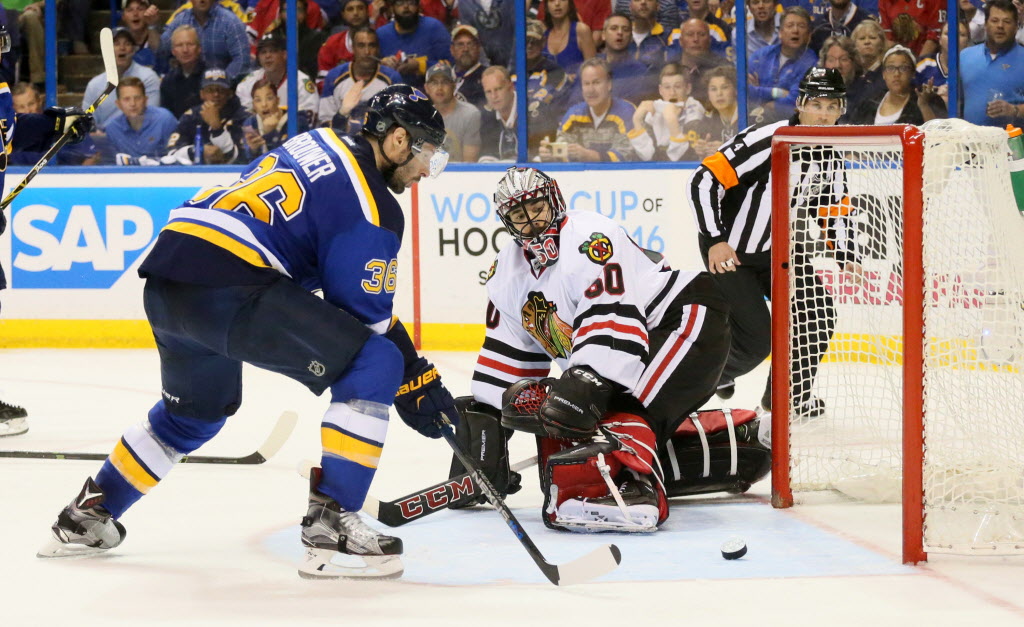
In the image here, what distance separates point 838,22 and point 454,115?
195 centimetres

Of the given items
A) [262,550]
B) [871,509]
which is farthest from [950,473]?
[262,550]

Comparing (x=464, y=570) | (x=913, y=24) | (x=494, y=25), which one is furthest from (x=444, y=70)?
(x=464, y=570)

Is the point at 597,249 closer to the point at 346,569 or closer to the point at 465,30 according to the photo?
the point at 346,569

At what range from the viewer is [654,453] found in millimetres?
3213

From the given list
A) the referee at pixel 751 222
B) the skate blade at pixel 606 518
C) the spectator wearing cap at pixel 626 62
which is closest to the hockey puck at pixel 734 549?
the skate blade at pixel 606 518

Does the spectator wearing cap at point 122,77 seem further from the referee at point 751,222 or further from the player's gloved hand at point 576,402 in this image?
the player's gloved hand at point 576,402

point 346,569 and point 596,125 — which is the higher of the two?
point 596,125

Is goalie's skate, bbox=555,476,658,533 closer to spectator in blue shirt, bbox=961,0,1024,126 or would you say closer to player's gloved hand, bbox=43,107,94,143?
player's gloved hand, bbox=43,107,94,143

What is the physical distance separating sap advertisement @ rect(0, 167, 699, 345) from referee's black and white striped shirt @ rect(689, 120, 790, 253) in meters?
2.08

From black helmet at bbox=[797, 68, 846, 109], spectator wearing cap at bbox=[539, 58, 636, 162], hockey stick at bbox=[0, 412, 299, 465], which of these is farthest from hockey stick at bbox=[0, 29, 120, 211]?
spectator wearing cap at bbox=[539, 58, 636, 162]

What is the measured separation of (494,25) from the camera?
23.5 feet

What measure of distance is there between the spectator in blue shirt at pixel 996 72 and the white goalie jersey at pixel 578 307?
371 cm

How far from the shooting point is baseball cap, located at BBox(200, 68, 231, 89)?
747 cm

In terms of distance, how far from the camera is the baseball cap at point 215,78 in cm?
747
